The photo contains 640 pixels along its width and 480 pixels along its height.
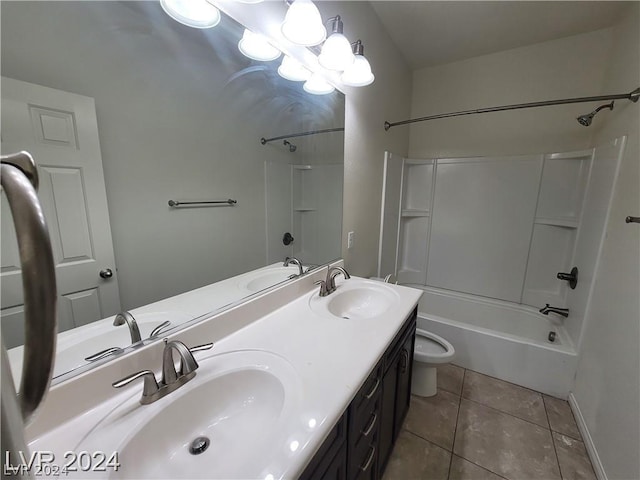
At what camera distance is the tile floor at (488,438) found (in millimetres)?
1320

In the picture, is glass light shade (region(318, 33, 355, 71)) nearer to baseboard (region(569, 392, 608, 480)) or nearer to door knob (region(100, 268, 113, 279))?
door knob (region(100, 268, 113, 279))

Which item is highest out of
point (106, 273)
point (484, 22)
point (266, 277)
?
point (484, 22)

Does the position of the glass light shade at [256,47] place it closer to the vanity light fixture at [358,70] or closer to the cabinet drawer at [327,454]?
the vanity light fixture at [358,70]

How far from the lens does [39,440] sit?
55cm

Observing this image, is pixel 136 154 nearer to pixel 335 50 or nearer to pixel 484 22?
pixel 335 50

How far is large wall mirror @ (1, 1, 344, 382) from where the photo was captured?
57 cm

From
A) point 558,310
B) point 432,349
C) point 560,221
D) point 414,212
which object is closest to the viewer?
Answer: point 432,349

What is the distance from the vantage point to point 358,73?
139cm

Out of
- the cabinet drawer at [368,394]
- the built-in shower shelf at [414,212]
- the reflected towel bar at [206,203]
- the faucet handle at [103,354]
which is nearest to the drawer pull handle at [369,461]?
the cabinet drawer at [368,394]

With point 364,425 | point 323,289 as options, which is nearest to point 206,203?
point 323,289

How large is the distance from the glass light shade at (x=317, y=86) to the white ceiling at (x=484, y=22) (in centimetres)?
72

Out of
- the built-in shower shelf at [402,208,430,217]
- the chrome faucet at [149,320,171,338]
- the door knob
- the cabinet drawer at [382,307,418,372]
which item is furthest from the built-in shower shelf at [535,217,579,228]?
the door knob

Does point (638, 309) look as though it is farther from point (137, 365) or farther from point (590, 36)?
point (590, 36)

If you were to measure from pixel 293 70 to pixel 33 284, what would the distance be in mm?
1355
